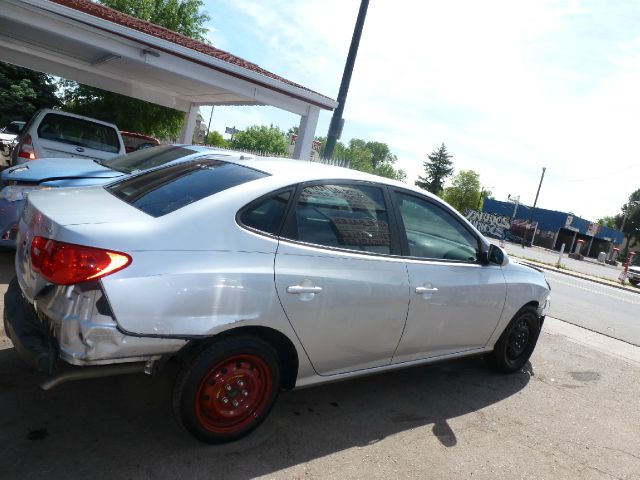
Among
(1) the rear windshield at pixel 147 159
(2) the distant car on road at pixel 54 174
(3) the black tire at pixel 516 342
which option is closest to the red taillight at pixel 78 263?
(2) the distant car on road at pixel 54 174

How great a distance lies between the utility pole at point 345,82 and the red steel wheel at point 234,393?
7.48 metres

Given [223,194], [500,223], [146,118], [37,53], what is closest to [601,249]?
[500,223]

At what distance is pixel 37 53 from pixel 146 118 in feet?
32.2

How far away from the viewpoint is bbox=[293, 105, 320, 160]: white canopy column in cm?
1103

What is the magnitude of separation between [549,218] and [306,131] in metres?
57.1

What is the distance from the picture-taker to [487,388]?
14.4 feet

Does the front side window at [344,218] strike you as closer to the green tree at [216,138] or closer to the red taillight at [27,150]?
the red taillight at [27,150]

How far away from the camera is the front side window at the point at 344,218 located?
3029 millimetres

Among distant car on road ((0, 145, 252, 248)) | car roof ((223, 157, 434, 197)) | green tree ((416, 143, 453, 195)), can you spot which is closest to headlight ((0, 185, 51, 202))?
distant car on road ((0, 145, 252, 248))

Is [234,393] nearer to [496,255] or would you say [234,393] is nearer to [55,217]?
[55,217]

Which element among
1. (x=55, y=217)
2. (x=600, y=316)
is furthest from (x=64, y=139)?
(x=600, y=316)

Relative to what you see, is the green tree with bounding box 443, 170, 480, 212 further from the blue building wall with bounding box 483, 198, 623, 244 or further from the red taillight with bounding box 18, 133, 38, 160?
the red taillight with bounding box 18, 133, 38, 160

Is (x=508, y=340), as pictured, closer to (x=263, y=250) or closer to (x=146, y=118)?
(x=263, y=250)

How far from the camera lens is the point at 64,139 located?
7.35 meters
